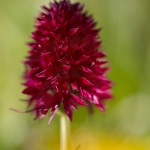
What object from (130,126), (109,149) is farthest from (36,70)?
(130,126)

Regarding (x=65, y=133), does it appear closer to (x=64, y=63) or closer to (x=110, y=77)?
(x=64, y=63)

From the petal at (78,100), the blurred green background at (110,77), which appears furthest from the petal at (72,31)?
the blurred green background at (110,77)

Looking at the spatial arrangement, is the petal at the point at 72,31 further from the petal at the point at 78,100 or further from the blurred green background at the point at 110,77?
the blurred green background at the point at 110,77

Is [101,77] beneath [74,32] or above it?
beneath

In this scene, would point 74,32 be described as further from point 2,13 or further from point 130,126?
point 2,13

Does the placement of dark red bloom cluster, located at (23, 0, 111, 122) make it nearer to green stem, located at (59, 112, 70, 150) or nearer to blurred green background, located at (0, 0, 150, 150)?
green stem, located at (59, 112, 70, 150)

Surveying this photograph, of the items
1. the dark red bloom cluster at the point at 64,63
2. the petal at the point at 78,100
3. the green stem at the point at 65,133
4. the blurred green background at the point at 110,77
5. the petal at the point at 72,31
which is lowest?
the blurred green background at the point at 110,77

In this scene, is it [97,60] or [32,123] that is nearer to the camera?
[97,60]
